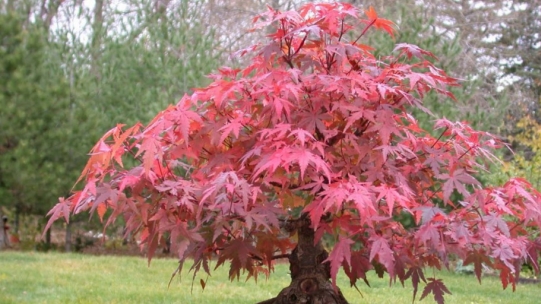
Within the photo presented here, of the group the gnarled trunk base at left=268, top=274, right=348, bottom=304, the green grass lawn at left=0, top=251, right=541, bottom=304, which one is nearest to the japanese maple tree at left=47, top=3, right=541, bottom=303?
the gnarled trunk base at left=268, top=274, right=348, bottom=304

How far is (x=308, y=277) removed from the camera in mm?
3018

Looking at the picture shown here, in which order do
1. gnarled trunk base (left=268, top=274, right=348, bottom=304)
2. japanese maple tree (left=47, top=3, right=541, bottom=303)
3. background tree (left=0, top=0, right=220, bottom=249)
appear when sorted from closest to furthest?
japanese maple tree (left=47, top=3, right=541, bottom=303)
gnarled trunk base (left=268, top=274, right=348, bottom=304)
background tree (left=0, top=0, right=220, bottom=249)

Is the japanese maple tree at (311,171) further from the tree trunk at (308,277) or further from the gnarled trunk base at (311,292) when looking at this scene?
the gnarled trunk base at (311,292)

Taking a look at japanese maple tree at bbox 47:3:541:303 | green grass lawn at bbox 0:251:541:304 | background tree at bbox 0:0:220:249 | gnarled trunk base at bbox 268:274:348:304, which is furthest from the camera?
background tree at bbox 0:0:220:249

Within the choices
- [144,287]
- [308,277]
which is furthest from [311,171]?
[144,287]

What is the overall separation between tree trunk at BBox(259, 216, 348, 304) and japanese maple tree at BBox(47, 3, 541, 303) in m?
0.16

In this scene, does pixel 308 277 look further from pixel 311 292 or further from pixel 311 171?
pixel 311 171

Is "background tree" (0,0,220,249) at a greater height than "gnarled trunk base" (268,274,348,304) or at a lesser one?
greater

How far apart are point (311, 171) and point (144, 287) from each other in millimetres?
4709

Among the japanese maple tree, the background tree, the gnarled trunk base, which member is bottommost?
the gnarled trunk base

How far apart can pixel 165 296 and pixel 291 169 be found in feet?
12.7

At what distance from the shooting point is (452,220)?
2385 millimetres

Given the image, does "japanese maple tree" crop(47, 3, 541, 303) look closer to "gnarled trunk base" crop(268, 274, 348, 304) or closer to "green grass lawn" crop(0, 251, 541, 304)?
"gnarled trunk base" crop(268, 274, 348, 304)

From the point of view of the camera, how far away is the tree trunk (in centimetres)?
299
